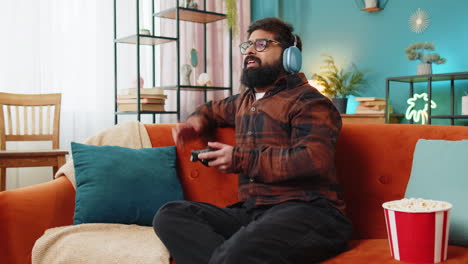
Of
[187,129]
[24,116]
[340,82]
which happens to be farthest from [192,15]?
[187,129]

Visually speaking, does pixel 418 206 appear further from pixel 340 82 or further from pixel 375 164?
pixel 340 82

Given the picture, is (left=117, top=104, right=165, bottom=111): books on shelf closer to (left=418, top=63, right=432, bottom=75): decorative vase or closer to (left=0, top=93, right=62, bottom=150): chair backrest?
(left=0, top=93, right=62, bottom=150): chair backrest

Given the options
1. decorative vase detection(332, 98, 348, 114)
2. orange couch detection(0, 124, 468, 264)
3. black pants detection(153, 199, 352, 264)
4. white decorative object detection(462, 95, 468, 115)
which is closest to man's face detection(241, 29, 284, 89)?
orange couch detection(0, 124, 468, 264)

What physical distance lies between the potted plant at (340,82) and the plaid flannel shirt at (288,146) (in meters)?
2.51

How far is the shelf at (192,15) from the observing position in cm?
399

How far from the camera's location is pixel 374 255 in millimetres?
1550

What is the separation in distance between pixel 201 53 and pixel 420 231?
11.4ft

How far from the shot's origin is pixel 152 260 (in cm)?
160

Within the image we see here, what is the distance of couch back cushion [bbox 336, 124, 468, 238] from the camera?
1.87m

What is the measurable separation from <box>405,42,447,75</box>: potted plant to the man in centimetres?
221

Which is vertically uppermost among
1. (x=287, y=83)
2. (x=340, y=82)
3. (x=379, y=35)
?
(x=379, y=35)

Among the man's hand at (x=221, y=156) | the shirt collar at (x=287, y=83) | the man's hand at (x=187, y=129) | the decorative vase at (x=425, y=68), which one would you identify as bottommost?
the man's hand at (x=221, y=156)

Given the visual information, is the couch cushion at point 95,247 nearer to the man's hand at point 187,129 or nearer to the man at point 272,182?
the man at point 272,182

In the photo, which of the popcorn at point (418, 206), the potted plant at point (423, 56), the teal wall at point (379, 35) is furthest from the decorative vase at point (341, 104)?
the popcorn at point (418, 206)
